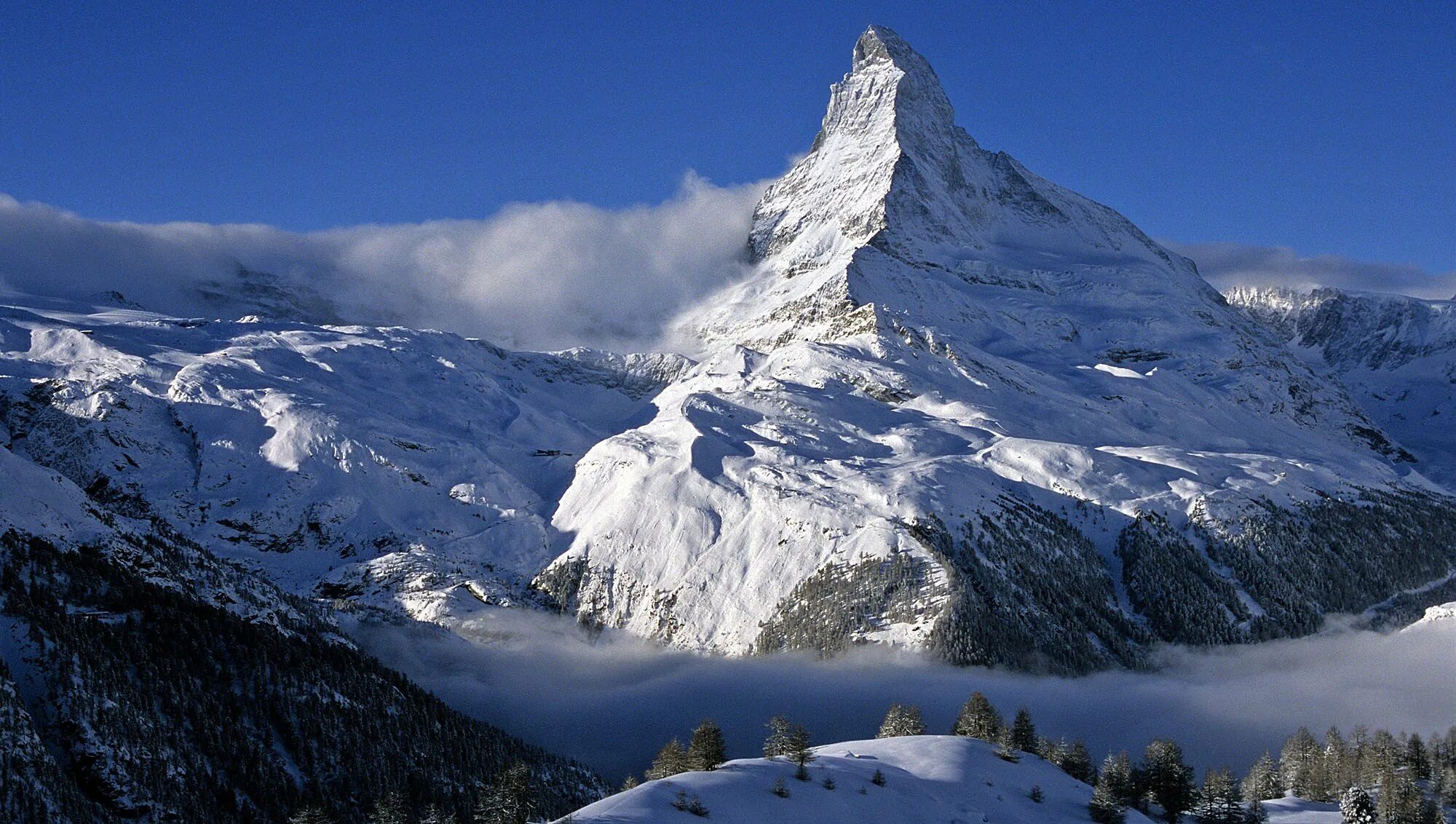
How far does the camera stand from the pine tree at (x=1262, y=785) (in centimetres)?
18238

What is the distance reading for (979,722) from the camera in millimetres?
171000

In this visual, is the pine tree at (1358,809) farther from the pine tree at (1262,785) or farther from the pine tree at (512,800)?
the pine tree at (512,800)

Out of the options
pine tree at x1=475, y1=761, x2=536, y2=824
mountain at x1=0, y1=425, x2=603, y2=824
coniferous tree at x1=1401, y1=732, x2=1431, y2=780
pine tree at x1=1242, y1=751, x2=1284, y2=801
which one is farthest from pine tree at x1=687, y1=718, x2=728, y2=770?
coniferous tree at x1=1401, y1=732, x2=1431, y2=780

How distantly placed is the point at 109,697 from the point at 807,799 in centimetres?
9349

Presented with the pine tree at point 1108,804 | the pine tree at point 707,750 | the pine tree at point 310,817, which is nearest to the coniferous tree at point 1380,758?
the pine tree at point 1108,804

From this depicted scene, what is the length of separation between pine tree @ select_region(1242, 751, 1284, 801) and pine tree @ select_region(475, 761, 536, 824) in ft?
345

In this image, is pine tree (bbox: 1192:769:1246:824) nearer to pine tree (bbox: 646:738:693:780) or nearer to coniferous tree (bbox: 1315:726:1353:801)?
coniferous tree (bbox: 1315:726:1353:801)

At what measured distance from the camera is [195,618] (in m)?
196

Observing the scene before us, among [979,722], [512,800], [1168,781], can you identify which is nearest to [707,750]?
[512,800]

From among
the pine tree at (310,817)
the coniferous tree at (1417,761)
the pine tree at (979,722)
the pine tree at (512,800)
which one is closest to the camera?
the pine tree at (512,800)

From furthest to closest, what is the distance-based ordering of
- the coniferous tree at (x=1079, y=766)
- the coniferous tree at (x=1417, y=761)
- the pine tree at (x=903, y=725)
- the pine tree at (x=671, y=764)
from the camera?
the coniferous tree at (x=1417, y=761) → the pine tree at (x=903, y=725) → the coniferous tree at (x=1079, y=766) → the pine tree at (x=671, y=764)

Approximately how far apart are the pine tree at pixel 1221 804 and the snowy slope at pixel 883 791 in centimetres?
1009

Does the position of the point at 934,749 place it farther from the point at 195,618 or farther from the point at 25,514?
the point at 25,514

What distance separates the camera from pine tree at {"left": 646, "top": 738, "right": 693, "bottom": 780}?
141000 millimetres
